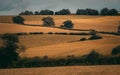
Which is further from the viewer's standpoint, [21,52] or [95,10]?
[95,10]

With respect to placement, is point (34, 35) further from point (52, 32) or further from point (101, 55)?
point (101, 55)

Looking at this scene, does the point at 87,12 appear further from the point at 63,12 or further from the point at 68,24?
the point at 68,24

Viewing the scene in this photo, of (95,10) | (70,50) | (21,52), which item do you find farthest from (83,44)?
(95,10)

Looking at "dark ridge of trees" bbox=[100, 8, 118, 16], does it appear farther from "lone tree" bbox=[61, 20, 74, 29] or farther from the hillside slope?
the hillside slope

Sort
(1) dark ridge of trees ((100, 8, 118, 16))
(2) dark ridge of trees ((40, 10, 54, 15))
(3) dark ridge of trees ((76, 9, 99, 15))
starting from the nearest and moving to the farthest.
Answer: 1. (1) dark ridge of trees ((100, 8, 118, 16))
2. (3) dark ridge of trees ((76, 9, 99, 15))
3. (2) dark ridge of trees ((40, 10, 54, 15))

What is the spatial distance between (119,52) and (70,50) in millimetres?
13843

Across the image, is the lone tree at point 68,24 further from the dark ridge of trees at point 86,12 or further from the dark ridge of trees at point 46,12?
the dark ridge of trees at point 46,12

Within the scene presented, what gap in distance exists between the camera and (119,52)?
6738 centimetres

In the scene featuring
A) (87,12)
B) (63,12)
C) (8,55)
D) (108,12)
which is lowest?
(63,12)

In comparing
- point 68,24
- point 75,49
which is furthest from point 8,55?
point 68,24

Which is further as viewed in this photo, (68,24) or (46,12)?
(46,12)

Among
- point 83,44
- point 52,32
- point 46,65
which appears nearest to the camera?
point 46,65

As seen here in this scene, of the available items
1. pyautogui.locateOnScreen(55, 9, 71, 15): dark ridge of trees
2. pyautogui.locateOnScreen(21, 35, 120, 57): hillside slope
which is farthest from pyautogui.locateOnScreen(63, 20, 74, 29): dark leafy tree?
pyautogui.locateOnScreen(55, 9, 71, 15): dark ridge of trees

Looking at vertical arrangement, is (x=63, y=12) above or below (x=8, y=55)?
below
